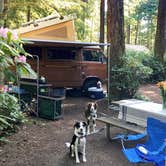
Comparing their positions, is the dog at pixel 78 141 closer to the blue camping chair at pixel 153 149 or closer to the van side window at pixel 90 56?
the blue camping chair at pixel 153 149

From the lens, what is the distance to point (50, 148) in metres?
6.87

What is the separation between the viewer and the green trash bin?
9148 mm

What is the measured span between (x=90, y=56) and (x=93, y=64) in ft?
1.12

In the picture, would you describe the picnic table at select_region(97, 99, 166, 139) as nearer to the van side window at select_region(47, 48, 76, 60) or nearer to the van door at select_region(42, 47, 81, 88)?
the van door at select_region(42, 47, 81, 88)

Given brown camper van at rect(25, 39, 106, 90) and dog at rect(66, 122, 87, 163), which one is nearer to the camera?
dog at rect(66, 122, 87, 163)

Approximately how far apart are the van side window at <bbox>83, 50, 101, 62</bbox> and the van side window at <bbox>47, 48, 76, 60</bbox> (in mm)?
461

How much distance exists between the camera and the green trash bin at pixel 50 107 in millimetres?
9148

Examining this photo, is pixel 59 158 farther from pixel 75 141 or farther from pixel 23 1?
pixel 23 1

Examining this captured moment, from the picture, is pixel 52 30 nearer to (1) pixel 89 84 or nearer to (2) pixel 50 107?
(1) pixel 89 84

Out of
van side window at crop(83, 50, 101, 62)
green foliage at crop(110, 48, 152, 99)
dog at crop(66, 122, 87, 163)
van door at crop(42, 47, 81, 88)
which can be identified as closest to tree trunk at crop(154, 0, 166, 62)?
van side window at crop(83, 50, 101, 62)

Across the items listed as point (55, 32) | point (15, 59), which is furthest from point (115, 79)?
point (15, 59)

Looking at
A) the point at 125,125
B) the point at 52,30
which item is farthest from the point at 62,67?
the point at 125,125

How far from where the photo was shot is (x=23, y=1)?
561 inches

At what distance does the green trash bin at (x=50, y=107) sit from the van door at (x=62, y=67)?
3.20 metres
